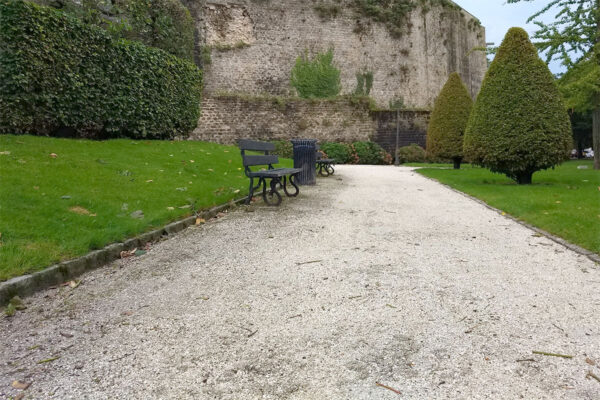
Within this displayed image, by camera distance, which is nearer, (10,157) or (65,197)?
(65,197)

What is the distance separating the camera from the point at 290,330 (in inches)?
97.3

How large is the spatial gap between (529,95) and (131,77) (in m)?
10.0

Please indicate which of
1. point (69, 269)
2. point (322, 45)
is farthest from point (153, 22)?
point (322, 45)

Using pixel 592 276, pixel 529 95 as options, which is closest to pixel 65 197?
pixel 592 276

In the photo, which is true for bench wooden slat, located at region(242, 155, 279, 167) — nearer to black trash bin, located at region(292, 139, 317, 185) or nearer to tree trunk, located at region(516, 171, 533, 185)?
black trash bin, located at region(292, 139, 317, 185)

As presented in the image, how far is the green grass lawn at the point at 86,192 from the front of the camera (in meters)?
3.71

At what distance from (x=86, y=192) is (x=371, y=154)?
61.2 ft

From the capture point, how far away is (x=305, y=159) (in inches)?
393

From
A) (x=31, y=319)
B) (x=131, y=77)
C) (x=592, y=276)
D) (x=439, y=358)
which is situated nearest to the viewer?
(x=439, y=358)

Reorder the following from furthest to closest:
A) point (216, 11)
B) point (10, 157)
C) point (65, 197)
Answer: point (216, 11), point (10, 157), point (65, 197)

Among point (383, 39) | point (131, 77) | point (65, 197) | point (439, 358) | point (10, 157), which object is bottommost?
point (439, 358)

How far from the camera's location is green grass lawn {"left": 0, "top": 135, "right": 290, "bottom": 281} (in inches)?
146

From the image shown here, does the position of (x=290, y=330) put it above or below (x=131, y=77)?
below

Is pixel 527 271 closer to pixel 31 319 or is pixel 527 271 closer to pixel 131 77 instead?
pixel 31 319
